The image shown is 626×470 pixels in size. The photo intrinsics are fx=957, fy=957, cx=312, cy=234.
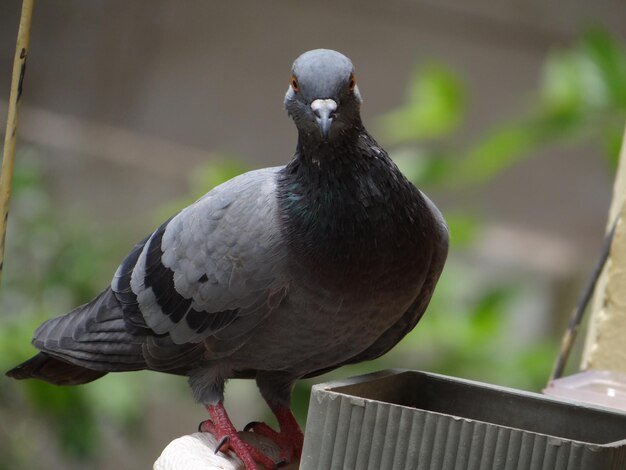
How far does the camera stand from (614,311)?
7.83ft

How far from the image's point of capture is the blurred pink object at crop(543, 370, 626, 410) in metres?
1.92

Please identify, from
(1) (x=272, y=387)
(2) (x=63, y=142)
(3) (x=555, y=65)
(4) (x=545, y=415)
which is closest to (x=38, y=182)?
(2) (x=63, y=142)

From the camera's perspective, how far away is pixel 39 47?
618 centimetres

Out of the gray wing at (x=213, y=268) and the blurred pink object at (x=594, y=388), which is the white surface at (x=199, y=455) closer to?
the gray wing at (x=213, y=268)

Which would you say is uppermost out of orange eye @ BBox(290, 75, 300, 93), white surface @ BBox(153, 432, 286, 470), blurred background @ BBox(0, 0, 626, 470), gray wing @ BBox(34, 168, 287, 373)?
blurred background @ BBox(0, 0, 626, 470)

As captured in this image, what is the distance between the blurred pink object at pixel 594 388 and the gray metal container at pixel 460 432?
37cm

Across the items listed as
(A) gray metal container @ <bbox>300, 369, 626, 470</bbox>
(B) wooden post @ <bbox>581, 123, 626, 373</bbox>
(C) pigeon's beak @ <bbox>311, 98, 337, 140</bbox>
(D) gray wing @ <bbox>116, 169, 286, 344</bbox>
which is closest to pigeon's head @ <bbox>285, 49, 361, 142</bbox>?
(C) pigeon's beak @ <bbox>311, 98, 337, 140</bbox>

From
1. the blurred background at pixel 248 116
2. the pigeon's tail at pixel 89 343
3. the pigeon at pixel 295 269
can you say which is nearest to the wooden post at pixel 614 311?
the pigeon at pixel 295 269

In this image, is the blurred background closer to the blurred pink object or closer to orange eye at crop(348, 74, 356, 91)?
the blurred pink object

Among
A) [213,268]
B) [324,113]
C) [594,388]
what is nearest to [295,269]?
[213,268]

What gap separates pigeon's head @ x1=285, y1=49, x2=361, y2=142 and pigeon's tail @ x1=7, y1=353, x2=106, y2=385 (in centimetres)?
83

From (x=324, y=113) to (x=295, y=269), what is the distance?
301 mm

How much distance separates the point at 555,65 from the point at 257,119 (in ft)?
8.07

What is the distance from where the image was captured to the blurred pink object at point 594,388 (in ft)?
6.30
